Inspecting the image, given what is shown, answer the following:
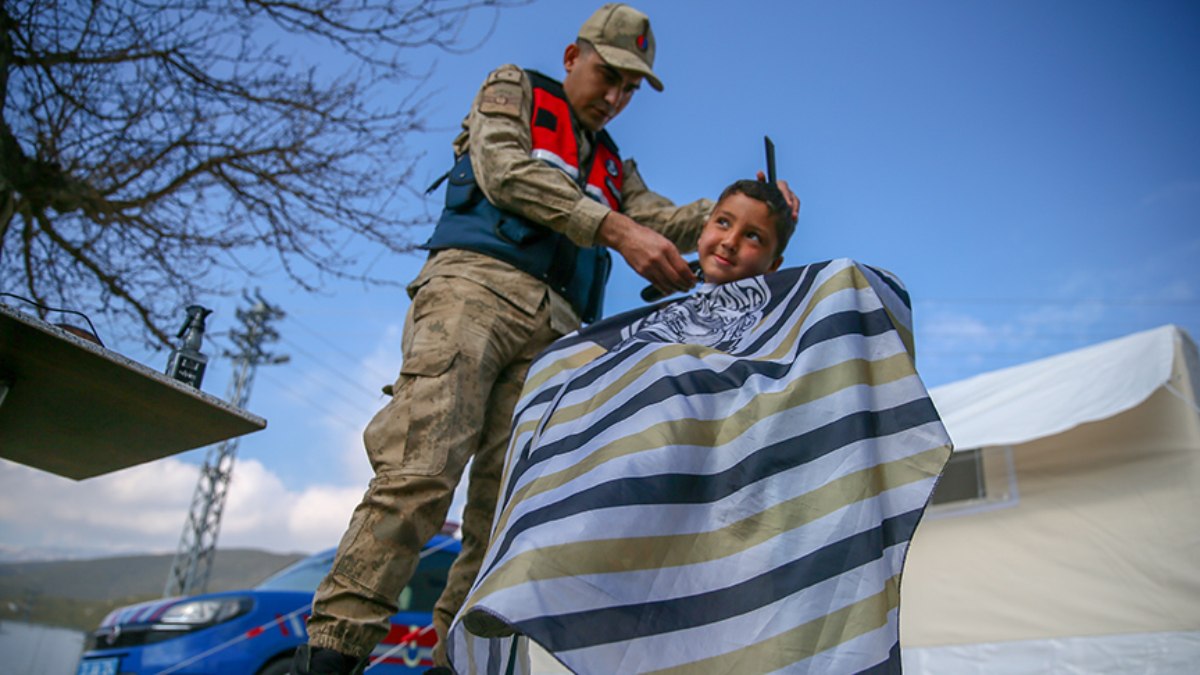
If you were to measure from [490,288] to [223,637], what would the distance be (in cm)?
370

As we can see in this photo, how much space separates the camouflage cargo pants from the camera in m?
1.79

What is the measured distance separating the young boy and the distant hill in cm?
424

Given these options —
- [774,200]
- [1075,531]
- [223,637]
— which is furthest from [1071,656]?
[223,637]

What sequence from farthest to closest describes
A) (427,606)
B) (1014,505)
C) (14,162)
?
1. (427,606)
2. (14,162)
3. (1014,505)

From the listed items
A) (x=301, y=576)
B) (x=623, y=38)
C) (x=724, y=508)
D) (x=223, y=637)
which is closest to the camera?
(x=724, y=508)

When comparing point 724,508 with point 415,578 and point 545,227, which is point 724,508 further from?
point 415,578

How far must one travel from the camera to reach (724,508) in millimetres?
1380

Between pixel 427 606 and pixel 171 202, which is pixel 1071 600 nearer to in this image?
pixel 427 606

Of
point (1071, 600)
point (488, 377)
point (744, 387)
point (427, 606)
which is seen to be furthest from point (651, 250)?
point (427, 606)

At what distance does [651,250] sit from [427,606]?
406 cm

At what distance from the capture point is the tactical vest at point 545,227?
7.70 feet

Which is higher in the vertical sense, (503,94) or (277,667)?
(503,94)

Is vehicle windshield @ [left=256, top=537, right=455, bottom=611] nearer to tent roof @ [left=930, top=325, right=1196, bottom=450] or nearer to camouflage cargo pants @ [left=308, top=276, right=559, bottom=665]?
camouflage cargo pants @ [left=308, top=276, right=559, bottom=665]

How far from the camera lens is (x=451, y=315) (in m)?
2.13
